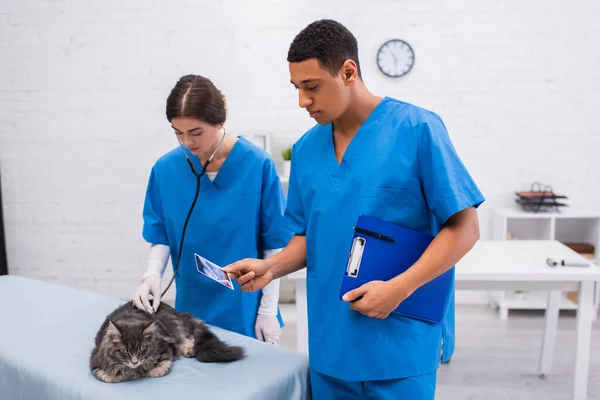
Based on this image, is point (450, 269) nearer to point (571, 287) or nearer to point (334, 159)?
point (334, 159)

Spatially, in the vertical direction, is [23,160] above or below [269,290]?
above

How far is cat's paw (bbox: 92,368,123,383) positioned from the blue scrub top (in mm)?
465

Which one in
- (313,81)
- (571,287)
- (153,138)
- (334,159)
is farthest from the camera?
(153,138)

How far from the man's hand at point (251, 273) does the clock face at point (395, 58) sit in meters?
2.45

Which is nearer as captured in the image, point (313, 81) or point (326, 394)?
point (313, 81)

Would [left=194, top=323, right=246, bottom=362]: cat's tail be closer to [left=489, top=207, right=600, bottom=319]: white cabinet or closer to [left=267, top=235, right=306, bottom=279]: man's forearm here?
[left=267, top=235, right=306, bottom=279]: man's forearm

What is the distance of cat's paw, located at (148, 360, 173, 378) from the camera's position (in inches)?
46.7

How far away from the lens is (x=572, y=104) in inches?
131

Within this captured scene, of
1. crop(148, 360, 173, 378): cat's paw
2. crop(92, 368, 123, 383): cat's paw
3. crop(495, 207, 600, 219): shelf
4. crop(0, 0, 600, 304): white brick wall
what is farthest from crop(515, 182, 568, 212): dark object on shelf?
crop(92, 368, 123, 383): cat's paw

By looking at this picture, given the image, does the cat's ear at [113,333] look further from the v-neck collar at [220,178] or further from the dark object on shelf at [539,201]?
the dark object on shelf at [539,201]

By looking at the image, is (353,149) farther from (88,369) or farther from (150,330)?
(88,369)

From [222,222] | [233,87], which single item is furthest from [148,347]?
[233,87]

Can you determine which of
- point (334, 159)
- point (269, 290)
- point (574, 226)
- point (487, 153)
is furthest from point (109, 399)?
point (574, 226)

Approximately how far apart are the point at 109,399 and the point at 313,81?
81 cm
